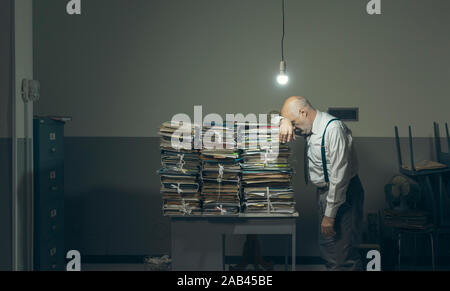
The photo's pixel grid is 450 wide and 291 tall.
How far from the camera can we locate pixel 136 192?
15.4 ft

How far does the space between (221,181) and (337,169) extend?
31.6 inches

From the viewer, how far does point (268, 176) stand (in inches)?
127

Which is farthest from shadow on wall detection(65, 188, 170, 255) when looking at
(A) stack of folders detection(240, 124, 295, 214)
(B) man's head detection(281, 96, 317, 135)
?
(B) man's head detection(281, 96, 317, 135)

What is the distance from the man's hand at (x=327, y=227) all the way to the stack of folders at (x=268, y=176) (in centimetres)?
23

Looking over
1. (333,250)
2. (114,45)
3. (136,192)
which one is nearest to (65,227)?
(136,192)

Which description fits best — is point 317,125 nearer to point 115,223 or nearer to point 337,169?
point 337,169

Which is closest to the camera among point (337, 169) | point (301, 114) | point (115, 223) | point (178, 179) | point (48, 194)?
point (337, 169)

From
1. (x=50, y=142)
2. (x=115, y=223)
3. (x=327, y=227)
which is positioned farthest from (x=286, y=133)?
(x=115, y=223)

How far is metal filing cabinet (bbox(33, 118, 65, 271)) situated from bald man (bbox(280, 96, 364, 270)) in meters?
1.97

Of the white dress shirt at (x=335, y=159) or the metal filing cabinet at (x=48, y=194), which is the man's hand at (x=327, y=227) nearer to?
the white dress shirt at (x=335, y=159)

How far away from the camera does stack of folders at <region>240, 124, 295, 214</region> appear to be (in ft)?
10.5

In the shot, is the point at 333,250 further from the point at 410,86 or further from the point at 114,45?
the point at 114,45

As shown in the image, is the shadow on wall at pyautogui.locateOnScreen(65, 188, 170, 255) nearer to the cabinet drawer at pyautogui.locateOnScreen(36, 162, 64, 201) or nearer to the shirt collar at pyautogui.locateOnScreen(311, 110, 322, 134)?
the cabinet drawer at pyautogui.locateOnScreen(36, 162, 64, 201)

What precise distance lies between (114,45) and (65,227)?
1.93m
